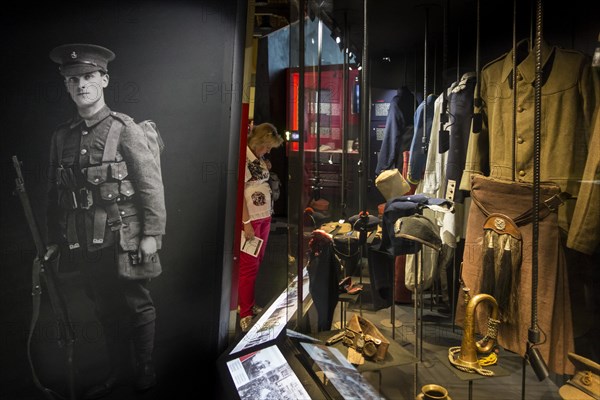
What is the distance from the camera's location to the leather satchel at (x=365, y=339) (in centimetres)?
185

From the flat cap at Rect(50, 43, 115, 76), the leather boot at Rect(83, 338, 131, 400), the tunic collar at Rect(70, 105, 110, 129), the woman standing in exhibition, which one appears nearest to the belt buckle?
the tunic collar at Rect(70, 105, 110, 129)

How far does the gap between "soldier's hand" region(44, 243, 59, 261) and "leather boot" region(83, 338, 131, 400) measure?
1.42 ft

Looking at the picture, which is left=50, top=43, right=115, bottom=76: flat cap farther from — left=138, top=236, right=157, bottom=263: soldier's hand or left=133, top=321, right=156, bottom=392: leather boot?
left=133, top=321, right=156, bottom=392: leather boot

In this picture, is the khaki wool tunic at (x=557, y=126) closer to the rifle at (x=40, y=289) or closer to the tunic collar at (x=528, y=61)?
the tunic collar at (x=528, y=61)

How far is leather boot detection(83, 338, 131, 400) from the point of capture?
2.09 meters

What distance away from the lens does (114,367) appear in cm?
212

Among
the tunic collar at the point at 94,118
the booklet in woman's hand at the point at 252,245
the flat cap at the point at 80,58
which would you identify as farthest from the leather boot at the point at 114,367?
the booklet in woman's hand at the point at 252,245

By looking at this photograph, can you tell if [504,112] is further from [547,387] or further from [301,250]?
[301,250]

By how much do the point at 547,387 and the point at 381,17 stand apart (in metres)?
1.36

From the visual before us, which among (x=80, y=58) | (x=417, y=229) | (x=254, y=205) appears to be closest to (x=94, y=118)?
(x=80, y=58)

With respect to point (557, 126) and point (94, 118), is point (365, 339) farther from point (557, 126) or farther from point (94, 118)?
point (94, 118)

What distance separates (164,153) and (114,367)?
0.96 m

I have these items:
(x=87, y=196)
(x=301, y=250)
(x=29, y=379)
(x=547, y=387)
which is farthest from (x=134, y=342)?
(x=547, y=387)

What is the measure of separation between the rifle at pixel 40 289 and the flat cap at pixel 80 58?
1.34 feet
